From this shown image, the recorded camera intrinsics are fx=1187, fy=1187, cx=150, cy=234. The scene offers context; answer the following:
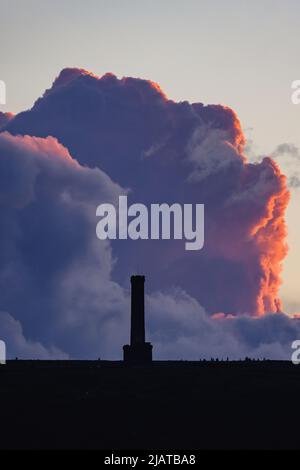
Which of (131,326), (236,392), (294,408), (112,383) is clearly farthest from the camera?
(131,326)

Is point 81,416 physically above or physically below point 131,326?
below

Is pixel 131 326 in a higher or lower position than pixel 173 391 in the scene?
higher

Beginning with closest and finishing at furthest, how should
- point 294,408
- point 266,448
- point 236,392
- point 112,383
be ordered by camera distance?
1. point 266,448
2. point 294,408
3. point 236,392
4. point 112,383

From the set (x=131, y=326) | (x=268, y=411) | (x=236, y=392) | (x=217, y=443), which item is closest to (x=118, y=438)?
(x=217, y=443)

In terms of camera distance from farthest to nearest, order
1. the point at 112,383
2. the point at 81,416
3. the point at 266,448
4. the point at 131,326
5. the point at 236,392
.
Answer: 1. the point at 131,326
2. the point at 112,383
3. the point at 236,392
4. the point at 81,416
5. the point at 266,448

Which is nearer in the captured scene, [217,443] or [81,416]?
[217,443]
